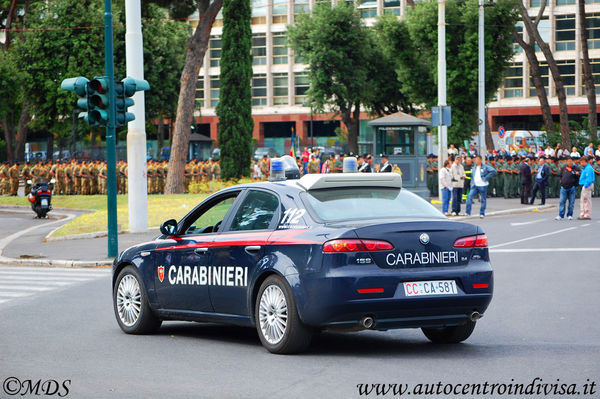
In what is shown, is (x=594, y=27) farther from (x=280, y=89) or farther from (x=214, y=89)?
(x=214, y=89)

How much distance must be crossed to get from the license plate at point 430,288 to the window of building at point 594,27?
250ft

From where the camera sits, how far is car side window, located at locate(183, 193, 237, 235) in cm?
1018

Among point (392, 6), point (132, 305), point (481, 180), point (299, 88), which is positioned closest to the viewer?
point (132, 305)

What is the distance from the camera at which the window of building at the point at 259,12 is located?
315ft

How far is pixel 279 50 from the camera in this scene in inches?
3767

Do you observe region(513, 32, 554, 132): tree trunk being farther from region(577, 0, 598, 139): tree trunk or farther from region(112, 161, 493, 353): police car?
region(112, 161, 493, 353): police car

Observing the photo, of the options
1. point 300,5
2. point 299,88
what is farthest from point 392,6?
point 299,88

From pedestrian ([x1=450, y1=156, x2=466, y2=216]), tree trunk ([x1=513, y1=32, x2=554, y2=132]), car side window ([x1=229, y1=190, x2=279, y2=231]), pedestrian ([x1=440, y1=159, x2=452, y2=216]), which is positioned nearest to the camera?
car side window ([x1=229, y1=190, x2=279, y2=231])

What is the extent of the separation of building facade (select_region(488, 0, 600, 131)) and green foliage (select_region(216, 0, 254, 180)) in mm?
44176

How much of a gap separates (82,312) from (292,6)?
83189 mm

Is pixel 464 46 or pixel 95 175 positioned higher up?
pixel 464 46

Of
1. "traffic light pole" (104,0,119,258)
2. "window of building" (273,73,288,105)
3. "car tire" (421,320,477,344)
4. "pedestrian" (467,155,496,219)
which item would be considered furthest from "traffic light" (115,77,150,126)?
"window of building" (273,73,288,105)

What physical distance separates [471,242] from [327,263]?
4.39ft

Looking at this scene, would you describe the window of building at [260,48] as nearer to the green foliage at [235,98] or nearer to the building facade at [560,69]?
the building facade at [560,69]
